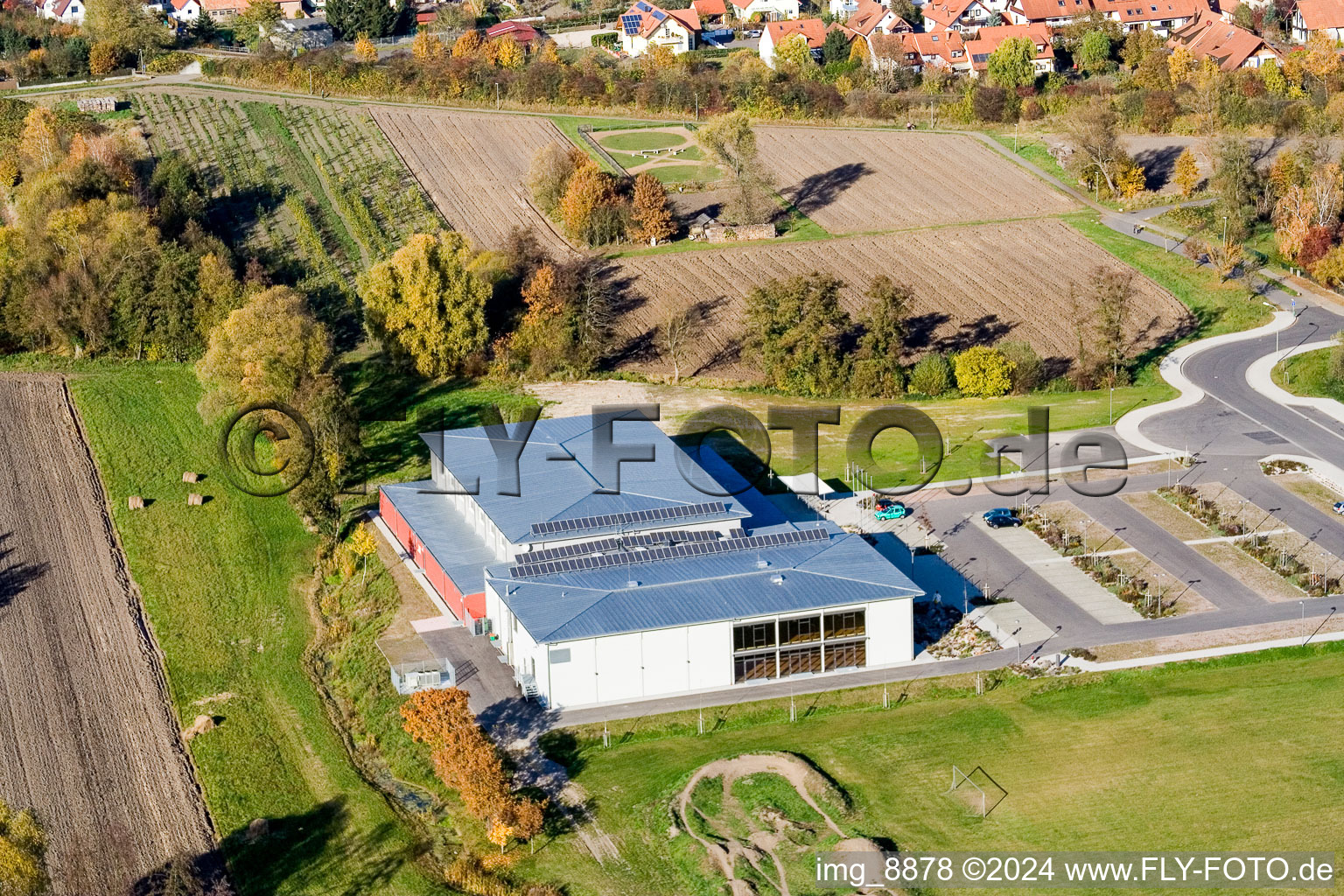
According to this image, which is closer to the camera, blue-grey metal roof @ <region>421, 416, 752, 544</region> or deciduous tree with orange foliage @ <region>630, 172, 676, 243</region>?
blue-grey metal roof @ <region>421, 416, 752, 544</region>

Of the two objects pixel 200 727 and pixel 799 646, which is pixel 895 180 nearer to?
pixel 799 646

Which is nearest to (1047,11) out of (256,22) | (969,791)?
(256,22)

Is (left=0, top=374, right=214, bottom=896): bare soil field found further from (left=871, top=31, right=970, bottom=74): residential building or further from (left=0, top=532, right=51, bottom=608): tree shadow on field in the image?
(left=871, top=31, right=970, bottom=74): residential building

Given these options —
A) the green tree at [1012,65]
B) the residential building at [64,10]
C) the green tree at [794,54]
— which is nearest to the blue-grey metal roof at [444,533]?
the green tree at [794,54]

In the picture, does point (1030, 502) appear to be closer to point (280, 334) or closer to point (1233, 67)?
point (280, 334)

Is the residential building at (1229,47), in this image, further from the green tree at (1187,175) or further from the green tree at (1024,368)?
the green tree at (1024,368)

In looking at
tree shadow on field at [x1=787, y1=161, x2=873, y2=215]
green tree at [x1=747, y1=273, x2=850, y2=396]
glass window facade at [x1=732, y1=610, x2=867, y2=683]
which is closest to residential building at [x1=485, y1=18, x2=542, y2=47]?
tree shadow on field at [x1=787, y1=161, x2=873, y2=215]
